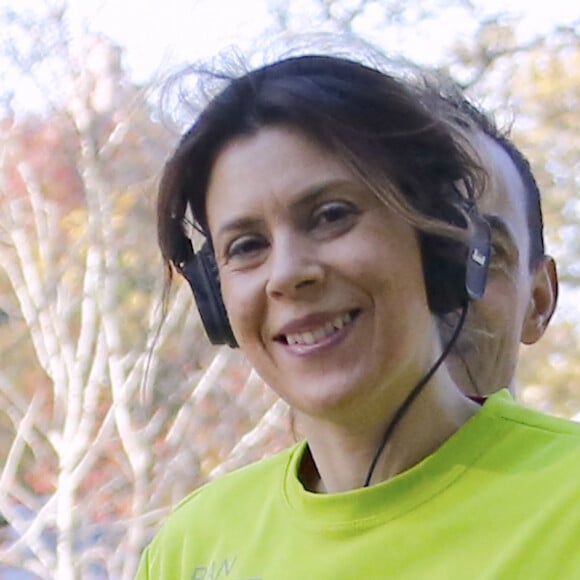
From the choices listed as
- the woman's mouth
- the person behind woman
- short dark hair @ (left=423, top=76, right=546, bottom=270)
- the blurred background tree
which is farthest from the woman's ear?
the blurred background tree

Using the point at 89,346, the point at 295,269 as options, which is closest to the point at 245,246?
the point at 295,269

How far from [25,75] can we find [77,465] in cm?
103

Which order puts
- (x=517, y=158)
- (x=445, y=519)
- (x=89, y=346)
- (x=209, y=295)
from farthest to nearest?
(x=89, y=346) < (x=517, y=158) < (x=209, y=295) < (x=445, y=519)

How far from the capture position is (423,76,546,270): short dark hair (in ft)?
3.58

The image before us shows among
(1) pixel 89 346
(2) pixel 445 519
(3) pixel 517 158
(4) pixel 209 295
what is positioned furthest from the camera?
(1) pixel 89 346

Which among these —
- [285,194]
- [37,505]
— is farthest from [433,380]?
[37,505]

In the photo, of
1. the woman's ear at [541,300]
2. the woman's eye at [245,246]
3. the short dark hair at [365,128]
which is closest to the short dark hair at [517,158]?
the woman's ear at [541,300]

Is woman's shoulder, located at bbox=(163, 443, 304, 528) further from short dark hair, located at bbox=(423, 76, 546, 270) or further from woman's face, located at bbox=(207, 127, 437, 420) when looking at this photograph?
short dark hair, located at bbox=(423, 76, 546, 270)

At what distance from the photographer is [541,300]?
4.17 feet

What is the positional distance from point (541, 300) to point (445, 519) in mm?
554

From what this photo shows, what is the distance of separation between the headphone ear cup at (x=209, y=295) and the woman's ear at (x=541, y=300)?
431mm

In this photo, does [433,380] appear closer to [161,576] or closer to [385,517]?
[385,517]

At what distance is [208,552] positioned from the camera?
959mm

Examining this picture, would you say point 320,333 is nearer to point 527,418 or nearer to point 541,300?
point 527,418
